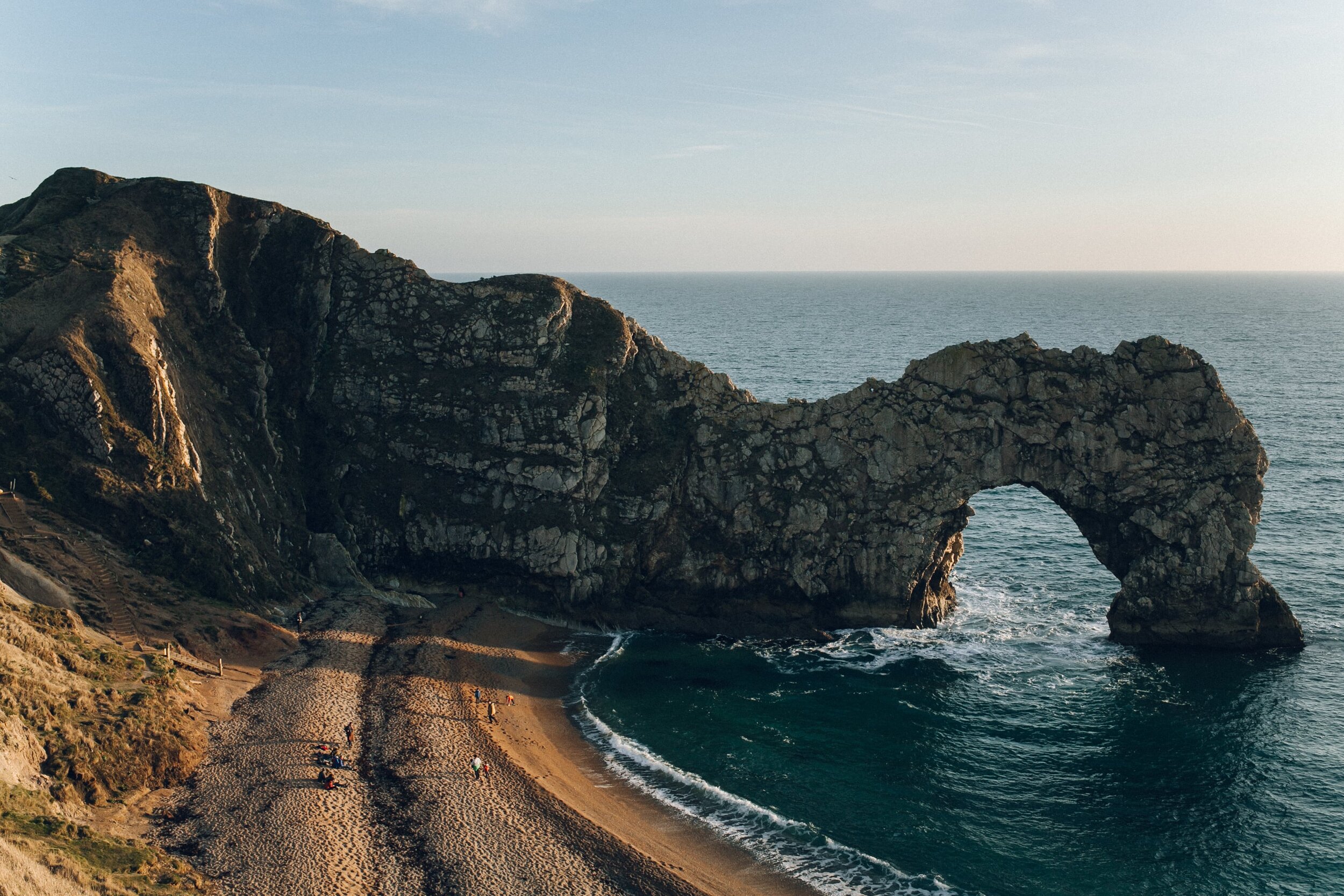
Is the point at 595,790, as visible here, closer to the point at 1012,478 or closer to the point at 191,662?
the point at 191,662

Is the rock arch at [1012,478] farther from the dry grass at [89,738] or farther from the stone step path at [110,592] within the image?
the stone step path at [110,592]

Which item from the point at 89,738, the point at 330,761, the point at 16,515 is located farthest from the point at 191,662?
the point at 16,515

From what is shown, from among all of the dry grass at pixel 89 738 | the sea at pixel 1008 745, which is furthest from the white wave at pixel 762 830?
the dry grass at pixel 89 738

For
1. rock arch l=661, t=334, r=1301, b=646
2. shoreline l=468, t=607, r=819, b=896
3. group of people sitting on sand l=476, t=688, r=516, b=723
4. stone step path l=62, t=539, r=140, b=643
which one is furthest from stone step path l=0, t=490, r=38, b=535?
rock arch l=661, t=334, r=1301, b=646

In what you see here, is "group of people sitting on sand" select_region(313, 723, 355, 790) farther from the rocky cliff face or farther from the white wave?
the rocky cliff face

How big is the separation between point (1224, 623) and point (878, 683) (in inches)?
1014

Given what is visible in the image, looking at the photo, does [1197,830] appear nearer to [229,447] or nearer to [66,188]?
[229,447]

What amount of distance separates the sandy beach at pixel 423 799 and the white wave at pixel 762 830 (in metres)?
0.90

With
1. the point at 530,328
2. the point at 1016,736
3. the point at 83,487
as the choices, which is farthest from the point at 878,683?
the point at 83,487

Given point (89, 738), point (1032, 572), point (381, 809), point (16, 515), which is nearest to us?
point (89, 738)

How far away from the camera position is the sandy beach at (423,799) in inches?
1625

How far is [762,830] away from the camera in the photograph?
4584 centimetres

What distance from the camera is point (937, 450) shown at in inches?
2653

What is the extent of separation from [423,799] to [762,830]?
58.6 ft
